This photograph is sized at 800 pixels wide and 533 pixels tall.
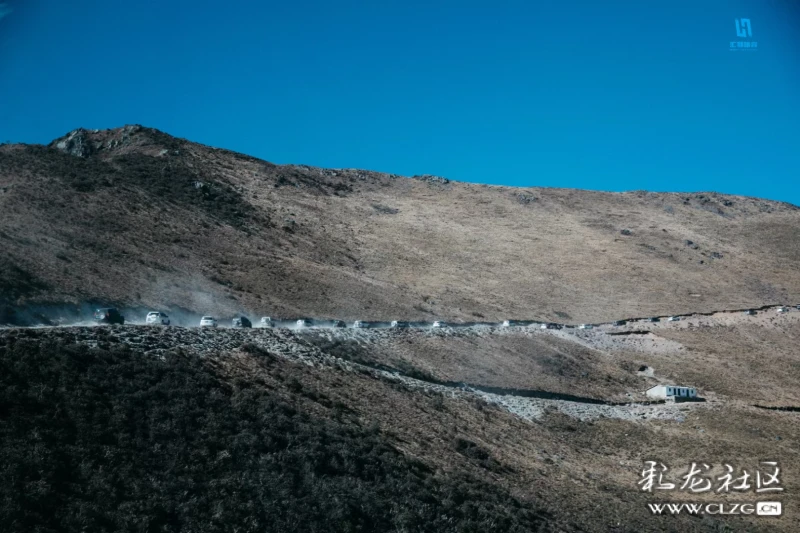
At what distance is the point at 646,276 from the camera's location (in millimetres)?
90750

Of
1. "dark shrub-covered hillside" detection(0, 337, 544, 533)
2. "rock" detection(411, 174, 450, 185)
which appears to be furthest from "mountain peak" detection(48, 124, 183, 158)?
"dark shrub-covered hillside" detection(0, 337, 544, 533)

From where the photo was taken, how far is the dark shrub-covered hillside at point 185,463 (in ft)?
51.6

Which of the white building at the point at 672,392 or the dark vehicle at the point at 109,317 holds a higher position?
the dark vehicle at the point at 109,317

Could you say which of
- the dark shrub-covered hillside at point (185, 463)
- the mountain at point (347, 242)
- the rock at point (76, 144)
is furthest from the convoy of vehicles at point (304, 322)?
the rock at point (76, 144)

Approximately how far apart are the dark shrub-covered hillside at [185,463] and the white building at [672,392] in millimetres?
25097

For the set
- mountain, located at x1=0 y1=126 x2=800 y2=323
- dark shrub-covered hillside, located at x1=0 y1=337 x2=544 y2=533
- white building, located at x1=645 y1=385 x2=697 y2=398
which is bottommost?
white building, located at x1=645 y1=385 x2=697 y2=398

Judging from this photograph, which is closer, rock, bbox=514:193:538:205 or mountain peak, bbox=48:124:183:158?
mountain peak, bbox=48:124:183:158

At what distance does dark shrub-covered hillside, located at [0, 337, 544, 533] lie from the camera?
51.6 ft

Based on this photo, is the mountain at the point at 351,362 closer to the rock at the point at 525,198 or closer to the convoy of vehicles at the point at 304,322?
the convoy of vehicles at the point at 304,322

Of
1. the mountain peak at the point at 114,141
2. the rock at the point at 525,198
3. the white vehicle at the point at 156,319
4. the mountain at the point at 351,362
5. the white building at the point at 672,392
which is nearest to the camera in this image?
the mountain at the point at 351,362

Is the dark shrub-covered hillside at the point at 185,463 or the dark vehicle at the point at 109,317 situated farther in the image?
the dark vehicle at the point at 109,317

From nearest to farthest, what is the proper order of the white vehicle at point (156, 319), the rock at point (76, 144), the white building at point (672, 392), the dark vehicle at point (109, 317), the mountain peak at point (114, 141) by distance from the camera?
the dark vehicle at point (109, 317), the white vehicle at point (156, 319), the white building at point (672, 392), the rock at point (76, 144), the mountain peak at point (114, 141)

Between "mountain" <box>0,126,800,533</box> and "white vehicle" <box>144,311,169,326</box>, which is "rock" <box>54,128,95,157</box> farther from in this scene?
"white vehicle" <box>144,311,169,326</box>

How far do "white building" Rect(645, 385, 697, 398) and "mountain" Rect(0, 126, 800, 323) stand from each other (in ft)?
70.8
